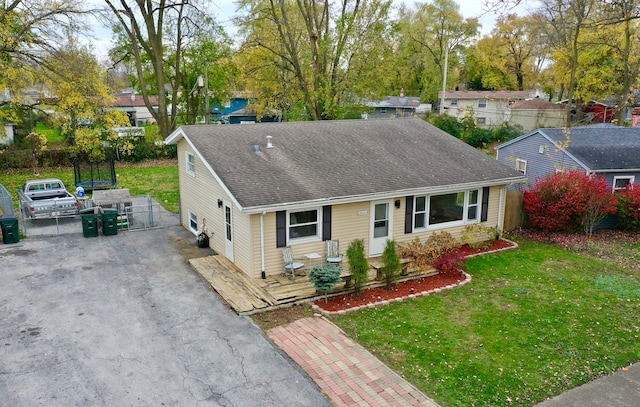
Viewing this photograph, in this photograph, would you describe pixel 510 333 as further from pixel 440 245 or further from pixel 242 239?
pixel 242 239

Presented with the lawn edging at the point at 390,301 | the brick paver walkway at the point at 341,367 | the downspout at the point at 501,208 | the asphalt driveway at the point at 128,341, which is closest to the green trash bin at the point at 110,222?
the asphalt driveway at the point at 128,341

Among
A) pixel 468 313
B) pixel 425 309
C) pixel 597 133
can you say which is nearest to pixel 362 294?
pixel 425 309

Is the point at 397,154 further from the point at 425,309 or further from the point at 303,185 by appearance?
the point at 425,309

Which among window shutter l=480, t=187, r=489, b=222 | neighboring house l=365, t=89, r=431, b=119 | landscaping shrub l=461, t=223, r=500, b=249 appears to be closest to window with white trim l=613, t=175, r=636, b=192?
landscaping shrub l=461, t=223, r=500, b=249

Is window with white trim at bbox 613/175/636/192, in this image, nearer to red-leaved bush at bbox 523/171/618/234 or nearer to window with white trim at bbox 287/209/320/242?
red-leaved bush at bbox 523/171/618/234

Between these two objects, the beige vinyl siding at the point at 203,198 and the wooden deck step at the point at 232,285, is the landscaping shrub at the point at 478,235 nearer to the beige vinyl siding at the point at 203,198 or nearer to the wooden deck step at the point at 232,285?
the wooden deck step at the point at 232,285
